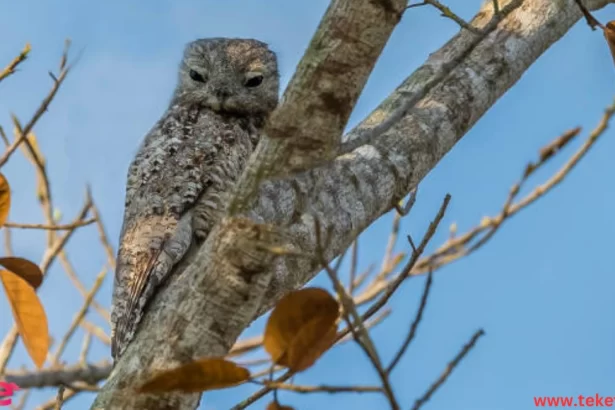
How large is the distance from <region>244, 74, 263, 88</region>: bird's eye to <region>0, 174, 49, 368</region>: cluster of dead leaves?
3.55 metres

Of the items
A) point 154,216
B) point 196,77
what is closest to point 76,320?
point 154,216

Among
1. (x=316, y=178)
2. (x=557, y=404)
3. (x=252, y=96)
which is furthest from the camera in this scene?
(x=252, y=96)

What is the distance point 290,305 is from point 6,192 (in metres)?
0.74

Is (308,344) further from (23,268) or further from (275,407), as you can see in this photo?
(23,268)

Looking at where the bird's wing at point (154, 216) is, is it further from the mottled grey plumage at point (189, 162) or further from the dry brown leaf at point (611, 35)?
the dry brown leaf at point (611, 35)

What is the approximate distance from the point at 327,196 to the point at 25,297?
1837mm


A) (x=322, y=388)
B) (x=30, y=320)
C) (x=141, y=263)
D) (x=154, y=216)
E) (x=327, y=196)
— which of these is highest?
(x=154, y=216)

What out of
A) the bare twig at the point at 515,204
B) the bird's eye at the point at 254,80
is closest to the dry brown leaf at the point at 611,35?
the bare twig at the point at 515,204

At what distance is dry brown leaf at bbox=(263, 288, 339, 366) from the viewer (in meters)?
1.89

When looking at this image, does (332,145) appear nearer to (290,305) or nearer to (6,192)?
(290,305)

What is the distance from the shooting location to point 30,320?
2.23 meters

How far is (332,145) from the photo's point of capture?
2.40 meters

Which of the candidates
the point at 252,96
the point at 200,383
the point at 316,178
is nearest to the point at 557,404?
the point at 316,178

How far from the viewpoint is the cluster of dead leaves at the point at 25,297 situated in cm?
216
